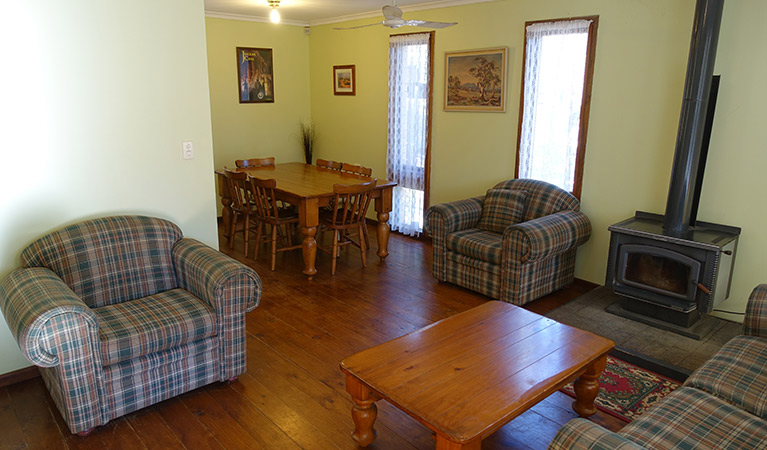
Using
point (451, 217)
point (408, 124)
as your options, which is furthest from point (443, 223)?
point (408, 124)

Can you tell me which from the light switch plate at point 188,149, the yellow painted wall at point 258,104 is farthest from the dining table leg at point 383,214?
the yellow painted wall at point 258,104

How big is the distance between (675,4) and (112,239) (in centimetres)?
392

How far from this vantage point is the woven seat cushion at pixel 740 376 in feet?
6.69

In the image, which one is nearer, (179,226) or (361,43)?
(179,226)

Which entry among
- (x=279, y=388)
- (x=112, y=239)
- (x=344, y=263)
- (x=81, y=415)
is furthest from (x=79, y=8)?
(x=344, y=263)

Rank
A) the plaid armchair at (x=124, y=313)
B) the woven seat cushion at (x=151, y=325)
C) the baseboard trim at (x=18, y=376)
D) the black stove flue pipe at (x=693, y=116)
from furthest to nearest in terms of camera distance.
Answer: the black stove flue pipe at (x=693, y=116)
the baseboard trim at (x=18, y=376)
the woven seat cushion at (x=151, y=325)
the plaid armchair at (x=124, y=313)

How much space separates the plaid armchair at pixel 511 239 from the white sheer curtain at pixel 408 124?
1.22 meters

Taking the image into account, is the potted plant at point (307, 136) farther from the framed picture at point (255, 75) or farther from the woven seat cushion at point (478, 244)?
the woven seat cushion at point (478, 244)

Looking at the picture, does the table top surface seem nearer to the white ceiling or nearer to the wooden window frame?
the wooden window frame

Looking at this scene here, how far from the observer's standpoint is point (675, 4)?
11.9 ft

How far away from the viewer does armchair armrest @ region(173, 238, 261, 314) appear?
2693mm

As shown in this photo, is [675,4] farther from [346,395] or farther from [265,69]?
[265,69]

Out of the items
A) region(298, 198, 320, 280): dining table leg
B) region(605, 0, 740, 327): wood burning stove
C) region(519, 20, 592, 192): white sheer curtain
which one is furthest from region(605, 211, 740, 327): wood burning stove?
region(298, 198, 320, 280): dining table leg

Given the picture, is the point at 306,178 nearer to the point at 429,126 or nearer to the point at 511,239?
the point at 429,126
